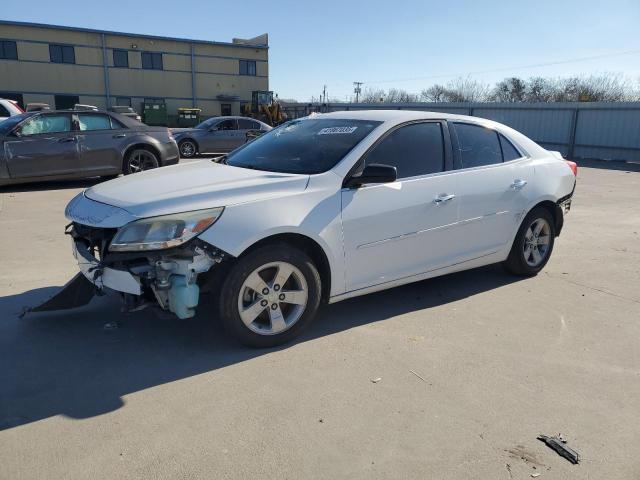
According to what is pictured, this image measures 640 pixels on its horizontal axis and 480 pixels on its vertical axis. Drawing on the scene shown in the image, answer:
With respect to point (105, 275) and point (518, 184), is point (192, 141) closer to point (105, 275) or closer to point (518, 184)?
point (518, 184)

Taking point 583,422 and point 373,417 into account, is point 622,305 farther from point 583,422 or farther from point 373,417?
point 373,417

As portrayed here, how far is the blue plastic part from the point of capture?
11.0ft

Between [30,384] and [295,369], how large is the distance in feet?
5.34

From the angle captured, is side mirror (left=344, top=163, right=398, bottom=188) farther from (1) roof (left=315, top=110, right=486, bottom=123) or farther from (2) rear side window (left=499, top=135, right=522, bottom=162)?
(2) rear side window (left=499, top=135, right=522, bottom=162)

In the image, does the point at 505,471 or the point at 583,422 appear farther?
the point at 583,422

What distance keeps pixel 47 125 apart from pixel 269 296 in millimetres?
8373

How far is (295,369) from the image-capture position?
11.4 ft

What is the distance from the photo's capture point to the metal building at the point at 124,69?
4053 cm

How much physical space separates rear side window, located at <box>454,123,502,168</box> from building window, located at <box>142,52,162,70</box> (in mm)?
45518

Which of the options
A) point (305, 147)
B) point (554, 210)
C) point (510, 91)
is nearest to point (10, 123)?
point (305, 147)

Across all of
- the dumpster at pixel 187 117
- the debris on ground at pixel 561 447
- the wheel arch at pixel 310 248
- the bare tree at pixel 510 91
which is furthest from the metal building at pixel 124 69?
the debris on ground at pixel 561 447

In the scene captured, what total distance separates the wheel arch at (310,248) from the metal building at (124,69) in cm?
4456

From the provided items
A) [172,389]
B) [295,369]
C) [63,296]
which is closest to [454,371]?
[295,369]

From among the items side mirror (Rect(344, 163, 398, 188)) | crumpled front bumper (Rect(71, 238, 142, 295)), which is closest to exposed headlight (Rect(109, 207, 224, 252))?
crumpled front bumper (Rect(71, 238, 142, 295))
